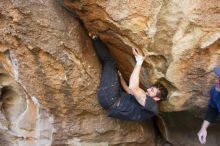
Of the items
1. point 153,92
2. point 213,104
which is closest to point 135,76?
point 153,92

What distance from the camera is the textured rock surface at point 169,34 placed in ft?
8.18

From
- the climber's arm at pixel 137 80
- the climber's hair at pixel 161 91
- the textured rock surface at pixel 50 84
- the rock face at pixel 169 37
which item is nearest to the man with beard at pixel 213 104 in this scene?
the rock face at pixel 169 37

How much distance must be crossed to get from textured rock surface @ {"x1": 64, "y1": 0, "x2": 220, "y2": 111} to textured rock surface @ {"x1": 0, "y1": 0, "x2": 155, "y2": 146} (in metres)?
0.20

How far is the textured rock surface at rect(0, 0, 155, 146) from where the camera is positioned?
2.66 meters

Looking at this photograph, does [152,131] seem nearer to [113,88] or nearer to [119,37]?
[113,88]

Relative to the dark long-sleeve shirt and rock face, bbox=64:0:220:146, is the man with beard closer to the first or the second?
rock face, bbox=64:0:220:146

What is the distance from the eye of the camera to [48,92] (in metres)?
2.91

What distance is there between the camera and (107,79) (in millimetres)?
2920

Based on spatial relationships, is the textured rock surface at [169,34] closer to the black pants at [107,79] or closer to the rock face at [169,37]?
the rock face at [169,37]

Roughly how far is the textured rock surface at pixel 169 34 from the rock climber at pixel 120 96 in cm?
10

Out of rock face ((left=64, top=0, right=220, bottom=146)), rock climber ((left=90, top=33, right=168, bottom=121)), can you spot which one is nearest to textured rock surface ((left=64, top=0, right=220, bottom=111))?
rock face ((left=64, top=0, right=220, bottom=146))

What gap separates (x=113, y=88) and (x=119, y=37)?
16.2 inches

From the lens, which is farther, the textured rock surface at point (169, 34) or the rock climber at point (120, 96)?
the rock climber at point (120, 96)

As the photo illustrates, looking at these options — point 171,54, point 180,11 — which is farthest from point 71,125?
point 180,11
